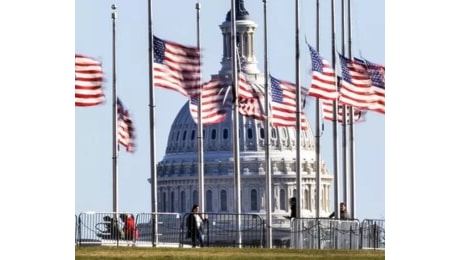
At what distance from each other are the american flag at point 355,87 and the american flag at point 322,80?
1.29 feet

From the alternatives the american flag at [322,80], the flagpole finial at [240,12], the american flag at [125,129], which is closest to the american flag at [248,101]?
the american flag at [125,129]

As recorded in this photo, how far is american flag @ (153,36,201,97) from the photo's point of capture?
41938mm

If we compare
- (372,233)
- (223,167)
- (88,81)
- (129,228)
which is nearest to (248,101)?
(88,81)

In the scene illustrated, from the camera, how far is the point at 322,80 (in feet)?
148

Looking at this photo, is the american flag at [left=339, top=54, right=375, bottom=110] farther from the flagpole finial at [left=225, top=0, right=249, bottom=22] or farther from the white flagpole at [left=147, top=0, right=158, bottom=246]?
the flagpole finial at [left=225, top=0, right=249, bottom=22]

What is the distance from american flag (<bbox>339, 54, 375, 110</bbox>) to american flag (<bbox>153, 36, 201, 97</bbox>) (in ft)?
12.6

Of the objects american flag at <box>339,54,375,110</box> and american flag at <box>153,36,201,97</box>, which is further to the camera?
american flag at <box>339,54,375,110</box>

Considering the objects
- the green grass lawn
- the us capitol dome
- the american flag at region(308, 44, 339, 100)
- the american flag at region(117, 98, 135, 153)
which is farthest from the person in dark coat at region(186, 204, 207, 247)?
the us capitol dome
